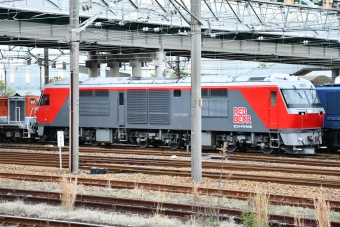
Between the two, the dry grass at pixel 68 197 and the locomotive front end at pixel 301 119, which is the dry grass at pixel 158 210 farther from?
the locomotive front end at pixel 301 119

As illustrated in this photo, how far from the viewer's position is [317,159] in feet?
88.9

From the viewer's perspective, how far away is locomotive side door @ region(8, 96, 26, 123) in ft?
129

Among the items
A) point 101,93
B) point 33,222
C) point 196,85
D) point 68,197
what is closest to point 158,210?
point 68,197

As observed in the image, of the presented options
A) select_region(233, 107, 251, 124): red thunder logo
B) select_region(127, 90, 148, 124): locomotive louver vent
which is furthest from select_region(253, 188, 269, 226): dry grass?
select_region(127, 90, 148, 124): locomotive louver vent

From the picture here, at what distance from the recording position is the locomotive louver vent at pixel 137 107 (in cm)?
3206

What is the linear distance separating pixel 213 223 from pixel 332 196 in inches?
204

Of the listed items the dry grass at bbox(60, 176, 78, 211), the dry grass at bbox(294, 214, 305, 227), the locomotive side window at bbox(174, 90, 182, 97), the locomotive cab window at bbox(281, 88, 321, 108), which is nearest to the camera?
the dry grass at bbox(294, 214, 305, 227)

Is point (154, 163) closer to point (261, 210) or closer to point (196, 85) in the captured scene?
point (196, 85)

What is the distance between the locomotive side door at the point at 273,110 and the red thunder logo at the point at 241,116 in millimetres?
1094

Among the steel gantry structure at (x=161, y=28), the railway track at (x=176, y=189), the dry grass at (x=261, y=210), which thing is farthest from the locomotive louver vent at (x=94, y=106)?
the dry grass at (x=261, y=210)

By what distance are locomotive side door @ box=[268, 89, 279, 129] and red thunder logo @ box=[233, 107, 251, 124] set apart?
1094mm

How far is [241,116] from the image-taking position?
2900 cm

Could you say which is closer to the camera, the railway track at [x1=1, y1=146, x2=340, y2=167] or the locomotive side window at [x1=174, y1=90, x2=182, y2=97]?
the railway track at [x1=1, y1=146, x2=340, y2=167]

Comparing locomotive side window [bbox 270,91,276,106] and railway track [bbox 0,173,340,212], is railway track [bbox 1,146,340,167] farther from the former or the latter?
railway track [bbox 0,173,340,212]
